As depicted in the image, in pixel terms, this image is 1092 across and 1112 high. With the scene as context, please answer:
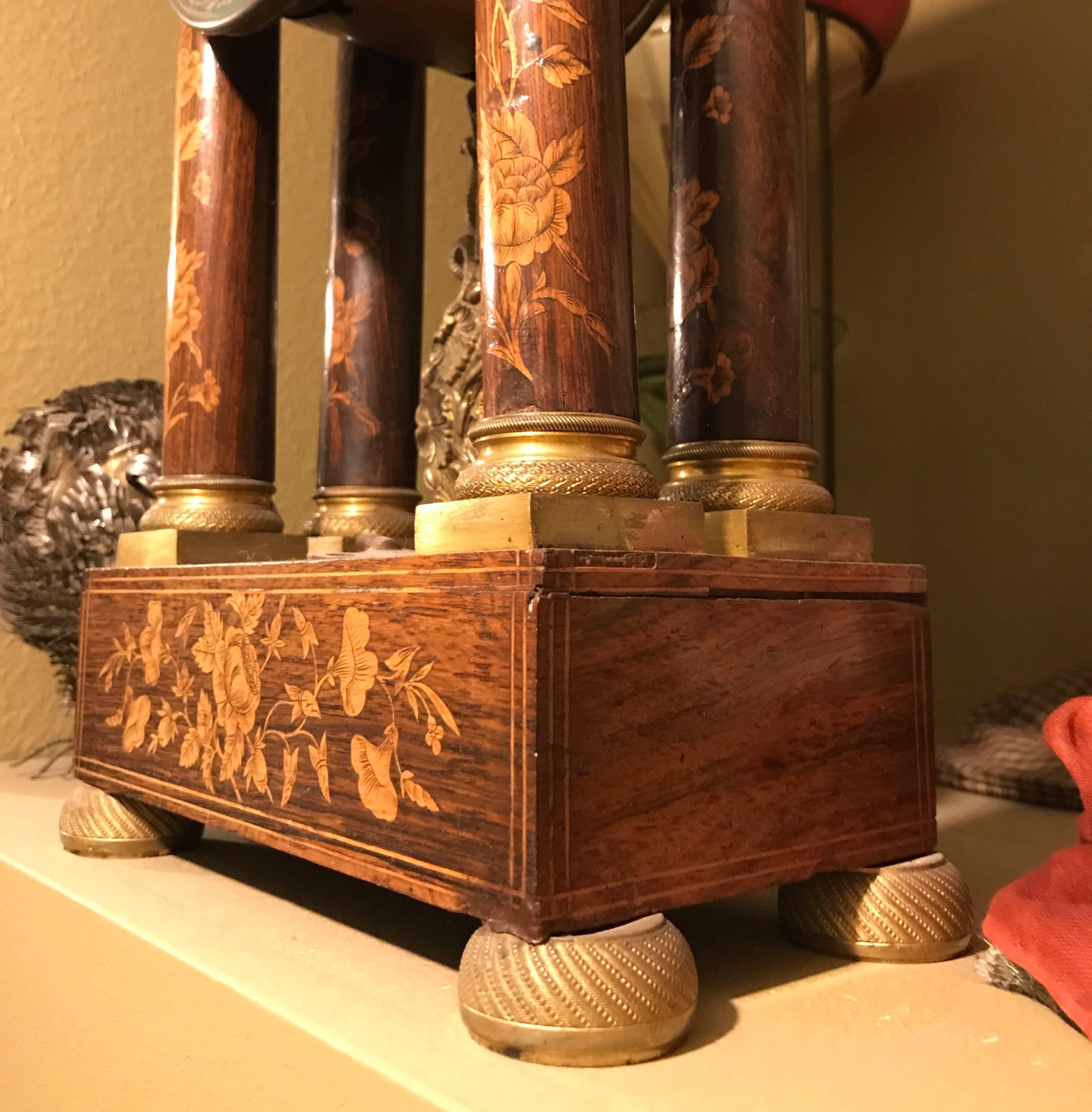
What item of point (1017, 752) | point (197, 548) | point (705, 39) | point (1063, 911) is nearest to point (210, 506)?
point (197, 548)

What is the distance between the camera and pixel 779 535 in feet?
2.29

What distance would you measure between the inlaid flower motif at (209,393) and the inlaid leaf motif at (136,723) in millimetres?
233

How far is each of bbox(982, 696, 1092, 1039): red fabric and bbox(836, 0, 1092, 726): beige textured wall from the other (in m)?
0.79

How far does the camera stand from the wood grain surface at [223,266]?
928 millimetres

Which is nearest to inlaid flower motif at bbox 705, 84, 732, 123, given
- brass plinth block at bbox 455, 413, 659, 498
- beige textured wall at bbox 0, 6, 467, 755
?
brass plinth block at bbox 455, 413, 659, 498

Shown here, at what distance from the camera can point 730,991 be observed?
637 millimetres

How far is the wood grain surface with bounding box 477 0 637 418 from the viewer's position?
0.63 meters

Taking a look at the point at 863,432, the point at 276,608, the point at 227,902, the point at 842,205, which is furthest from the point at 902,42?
the point at 227,902

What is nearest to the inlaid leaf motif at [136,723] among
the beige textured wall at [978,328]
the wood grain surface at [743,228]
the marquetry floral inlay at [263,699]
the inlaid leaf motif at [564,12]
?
the marquetry floral inlay at [263,699]

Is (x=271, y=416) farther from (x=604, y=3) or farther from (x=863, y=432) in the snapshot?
(x=863, y=432)

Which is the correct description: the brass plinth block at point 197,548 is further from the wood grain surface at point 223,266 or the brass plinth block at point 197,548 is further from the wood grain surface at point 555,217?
the wood grain surface at point 555,217

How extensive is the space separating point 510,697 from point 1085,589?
41.2 inches

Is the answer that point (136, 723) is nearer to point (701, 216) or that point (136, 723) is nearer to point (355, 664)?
point (355, 664)

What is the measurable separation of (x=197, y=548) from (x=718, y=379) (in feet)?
1.36
